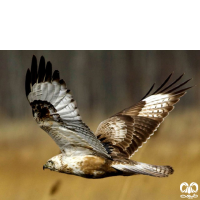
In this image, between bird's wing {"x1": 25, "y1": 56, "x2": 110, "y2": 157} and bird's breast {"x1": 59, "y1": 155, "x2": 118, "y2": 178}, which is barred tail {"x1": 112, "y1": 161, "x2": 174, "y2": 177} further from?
bird's wing {"x1": 25, "y1": 56, "x2": 110, "y2": 157}

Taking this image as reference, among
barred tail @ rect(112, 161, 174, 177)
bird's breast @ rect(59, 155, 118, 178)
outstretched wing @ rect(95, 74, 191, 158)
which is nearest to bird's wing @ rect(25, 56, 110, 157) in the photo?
bird's breast @ rect(59, 155, 118, 178)

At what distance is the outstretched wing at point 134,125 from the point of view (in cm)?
424

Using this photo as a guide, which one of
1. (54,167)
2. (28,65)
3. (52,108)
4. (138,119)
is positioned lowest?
(54,167)

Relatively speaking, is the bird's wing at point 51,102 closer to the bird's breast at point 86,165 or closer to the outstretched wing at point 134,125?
the bird's breast at point 86,165

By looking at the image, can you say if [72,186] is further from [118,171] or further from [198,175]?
[118,171]

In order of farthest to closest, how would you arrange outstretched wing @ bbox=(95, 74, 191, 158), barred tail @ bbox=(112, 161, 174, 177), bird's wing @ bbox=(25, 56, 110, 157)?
1. outstretched wing @ bbox=(95, 74, 191, 158)
2. barred tail @ bbox=(112, 161, 174, 177)
3. bird's wing @ bbox=(25, 56, 110, 157)

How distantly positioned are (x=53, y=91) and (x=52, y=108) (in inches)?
4.6

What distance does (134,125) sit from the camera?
14.8 feet

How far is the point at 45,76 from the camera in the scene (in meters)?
3.40

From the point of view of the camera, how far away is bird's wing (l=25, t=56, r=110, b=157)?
133 inches

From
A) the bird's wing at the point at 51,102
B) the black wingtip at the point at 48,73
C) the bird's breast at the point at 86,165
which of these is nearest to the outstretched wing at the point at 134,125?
the bird's breast at the point at 86,165

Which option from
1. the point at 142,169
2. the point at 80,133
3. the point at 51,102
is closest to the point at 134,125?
the point at 142,169

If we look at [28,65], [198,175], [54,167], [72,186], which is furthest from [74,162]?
[28,65]

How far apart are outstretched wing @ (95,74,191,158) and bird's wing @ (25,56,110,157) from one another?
0.69 metres
